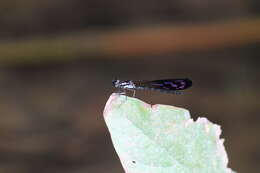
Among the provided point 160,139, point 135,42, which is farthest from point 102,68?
point 160,139

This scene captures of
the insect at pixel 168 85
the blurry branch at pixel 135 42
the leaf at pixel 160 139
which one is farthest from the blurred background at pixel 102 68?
the leaf at pixel 160 139

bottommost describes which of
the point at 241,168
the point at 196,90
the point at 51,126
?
the point at 241,168

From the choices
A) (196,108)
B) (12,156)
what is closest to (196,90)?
(196,108)

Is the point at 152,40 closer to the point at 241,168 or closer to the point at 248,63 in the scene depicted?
the point at 248,63

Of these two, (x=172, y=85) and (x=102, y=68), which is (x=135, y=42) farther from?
(x=172, y=85)

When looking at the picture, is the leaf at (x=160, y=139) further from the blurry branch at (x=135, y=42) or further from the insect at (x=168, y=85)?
the blurry branch at (x=135, y=42)

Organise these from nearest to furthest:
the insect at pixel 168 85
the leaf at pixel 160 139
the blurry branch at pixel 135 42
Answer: the leaf at pixel 160 139, the insect at pixel 168 85, the blurry branch at pixel 135 42
